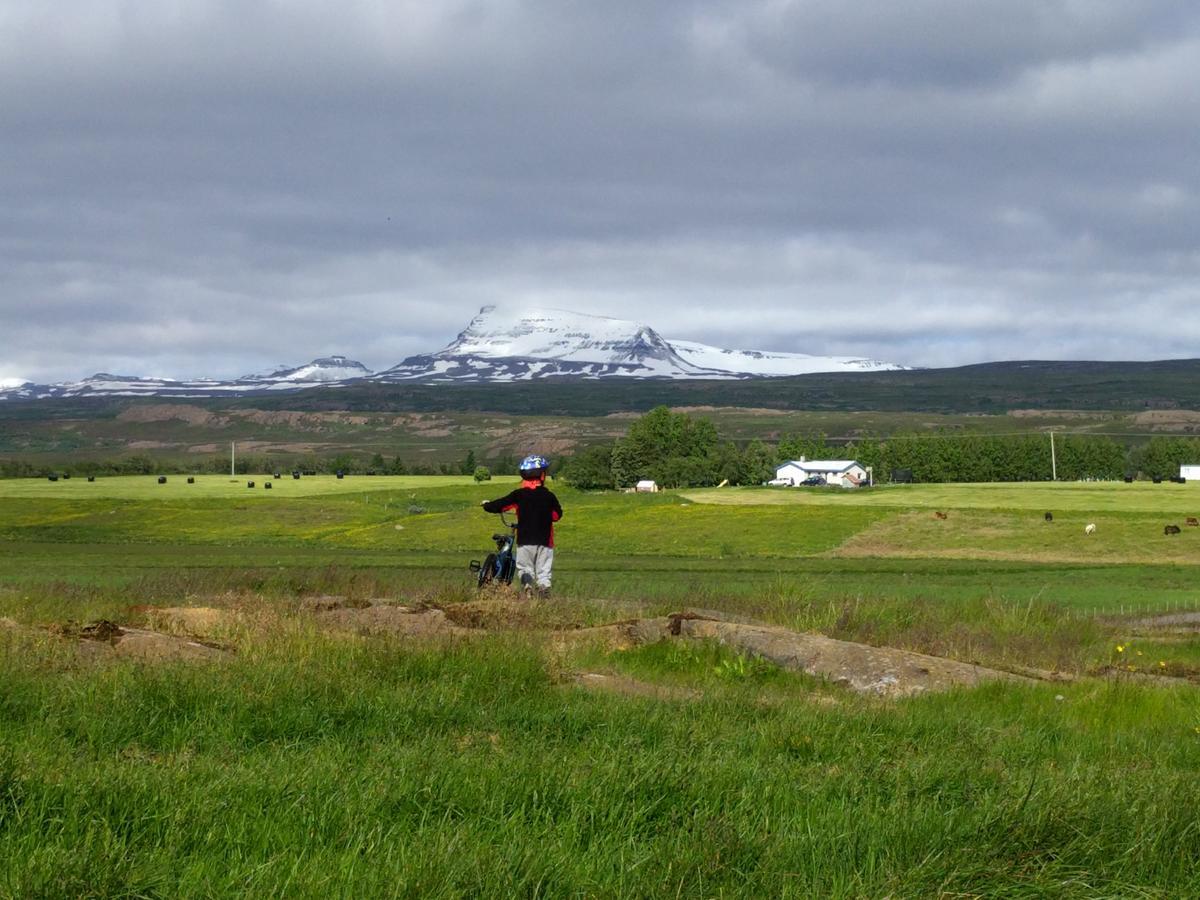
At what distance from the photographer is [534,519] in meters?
19.0

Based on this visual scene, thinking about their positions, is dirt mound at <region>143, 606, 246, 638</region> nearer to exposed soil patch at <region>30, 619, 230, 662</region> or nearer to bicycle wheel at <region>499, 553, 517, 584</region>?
exposed soil patch at <region>30, 619, 230, 662</region>

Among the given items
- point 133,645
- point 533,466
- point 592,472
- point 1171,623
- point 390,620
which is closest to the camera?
point 133,645

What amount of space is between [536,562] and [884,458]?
174 m

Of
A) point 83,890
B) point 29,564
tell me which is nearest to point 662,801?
point 83,890

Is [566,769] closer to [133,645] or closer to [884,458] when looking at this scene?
[133,645]

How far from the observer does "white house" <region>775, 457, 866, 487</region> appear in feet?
569

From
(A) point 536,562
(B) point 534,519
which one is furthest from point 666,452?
(B) point 534,519

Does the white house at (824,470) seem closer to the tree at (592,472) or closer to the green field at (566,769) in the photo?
the tree at (592,472)

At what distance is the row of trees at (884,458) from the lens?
436 ft

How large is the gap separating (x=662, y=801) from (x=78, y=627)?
29.3 feet

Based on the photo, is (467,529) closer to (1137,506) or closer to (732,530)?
(732,530)

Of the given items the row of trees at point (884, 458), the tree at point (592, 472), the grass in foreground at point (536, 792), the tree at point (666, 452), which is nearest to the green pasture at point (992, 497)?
the tree at point (592, 472)

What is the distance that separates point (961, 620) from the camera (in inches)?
823

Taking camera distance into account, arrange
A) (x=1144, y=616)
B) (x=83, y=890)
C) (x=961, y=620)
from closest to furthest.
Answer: (x=83, y=890), (x=961, y=620), (x=1144, y=616)
